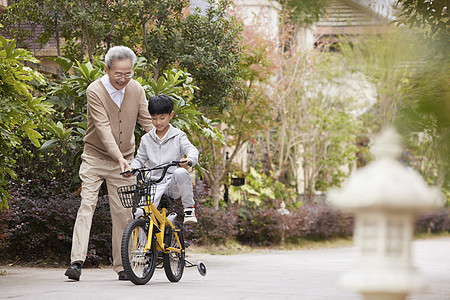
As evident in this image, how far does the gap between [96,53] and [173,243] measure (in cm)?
516

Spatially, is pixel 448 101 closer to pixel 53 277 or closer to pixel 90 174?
pixel 90 174

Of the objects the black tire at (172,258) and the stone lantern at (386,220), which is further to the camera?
the black tire at (172,258)

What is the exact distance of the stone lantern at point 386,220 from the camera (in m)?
1.80

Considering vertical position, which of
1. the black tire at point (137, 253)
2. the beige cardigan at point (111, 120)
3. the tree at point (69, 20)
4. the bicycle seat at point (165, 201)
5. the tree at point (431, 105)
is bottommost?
the black tire at point (137, 253)

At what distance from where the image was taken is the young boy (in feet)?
22.1

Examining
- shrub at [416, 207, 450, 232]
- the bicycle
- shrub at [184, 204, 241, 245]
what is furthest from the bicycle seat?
shrub at [416, 207, 450, 232]

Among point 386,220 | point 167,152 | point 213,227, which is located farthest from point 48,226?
point 386,220

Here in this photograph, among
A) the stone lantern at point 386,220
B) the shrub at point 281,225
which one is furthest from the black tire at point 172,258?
the shrub at point 281,225

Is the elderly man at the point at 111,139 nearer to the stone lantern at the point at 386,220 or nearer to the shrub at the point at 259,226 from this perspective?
the stone lantern at the point at 386,220

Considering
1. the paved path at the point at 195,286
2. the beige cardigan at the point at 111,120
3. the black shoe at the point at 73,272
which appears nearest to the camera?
the paved path at the point at 195,286

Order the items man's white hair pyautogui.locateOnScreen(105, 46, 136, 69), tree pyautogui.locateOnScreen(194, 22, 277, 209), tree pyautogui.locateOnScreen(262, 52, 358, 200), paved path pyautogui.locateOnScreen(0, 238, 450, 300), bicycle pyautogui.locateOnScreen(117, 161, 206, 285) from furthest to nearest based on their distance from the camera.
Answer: tree pyautogui.locateOnScreen(262, 52, 358, 200) → tree pyautogui.locateOnScreen(194, 22, 277, 209) → man's white hair pyautogui.locateOnScreen(105, 46, 136, 69) → bicycle pyautogui.locateOnScreen(117, 161, 206, 285) → paved path pyautogui.locateOnScreen(0, 238, 450, 300)

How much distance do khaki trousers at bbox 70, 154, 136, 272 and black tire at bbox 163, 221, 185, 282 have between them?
558 mm

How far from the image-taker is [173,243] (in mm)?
6930

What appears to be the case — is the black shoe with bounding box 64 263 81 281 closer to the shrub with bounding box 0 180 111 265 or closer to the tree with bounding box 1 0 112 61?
the shrub with bounding box 0 180 111 265
